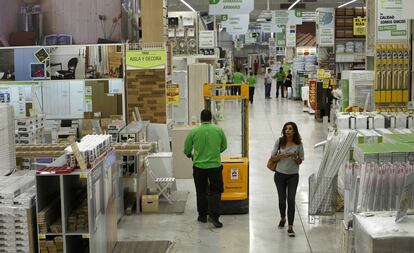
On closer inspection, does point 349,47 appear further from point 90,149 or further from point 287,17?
point 90,149

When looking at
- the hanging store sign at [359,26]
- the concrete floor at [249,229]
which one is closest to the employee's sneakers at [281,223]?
the concrete floor at [249,229]

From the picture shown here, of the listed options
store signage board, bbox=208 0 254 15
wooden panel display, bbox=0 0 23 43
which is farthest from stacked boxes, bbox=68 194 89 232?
store signage board, bbox=208 0 254 15

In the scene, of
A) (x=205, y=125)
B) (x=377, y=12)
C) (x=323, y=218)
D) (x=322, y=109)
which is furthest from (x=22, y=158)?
(x=322, y=109)

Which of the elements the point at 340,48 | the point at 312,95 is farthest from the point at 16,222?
the point at 312,95

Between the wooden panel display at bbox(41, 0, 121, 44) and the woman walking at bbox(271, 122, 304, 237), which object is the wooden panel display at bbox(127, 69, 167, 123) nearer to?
the wooden panel display at bbox(41, 0, 121, 44)

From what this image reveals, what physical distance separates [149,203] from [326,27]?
41.0 ft

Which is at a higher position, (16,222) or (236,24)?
(236,24)

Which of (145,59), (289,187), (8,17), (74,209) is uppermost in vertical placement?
(8,17)

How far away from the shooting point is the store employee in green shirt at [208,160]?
8.23m

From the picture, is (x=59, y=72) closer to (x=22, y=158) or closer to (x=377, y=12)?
(x=22, y=158)

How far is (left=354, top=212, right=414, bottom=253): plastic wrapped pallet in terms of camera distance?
12.3ft

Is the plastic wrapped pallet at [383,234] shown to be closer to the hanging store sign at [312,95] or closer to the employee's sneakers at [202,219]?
the employee's sneakers at [202,219]

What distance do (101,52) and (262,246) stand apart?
529 centimetres

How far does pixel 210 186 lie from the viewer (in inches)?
333
